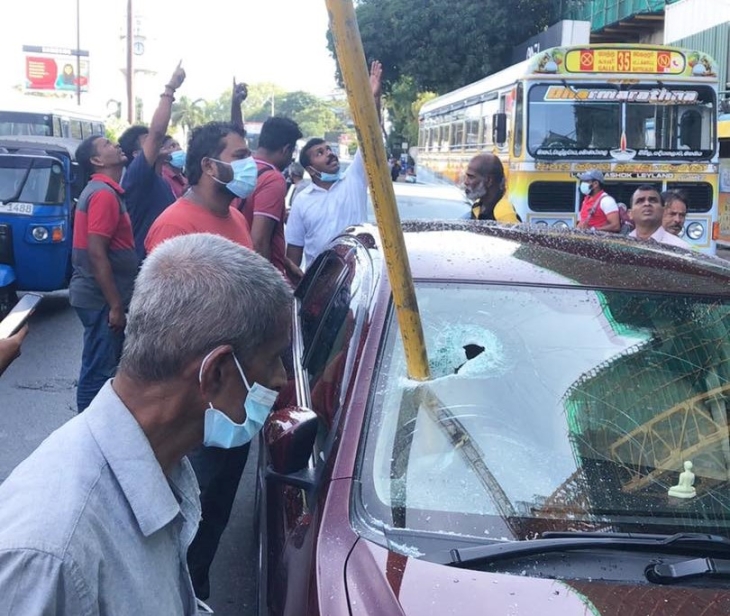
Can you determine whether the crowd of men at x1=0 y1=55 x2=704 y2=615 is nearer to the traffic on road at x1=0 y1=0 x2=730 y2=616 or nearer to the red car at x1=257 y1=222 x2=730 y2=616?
the traffic on road at x1=0 y1=0 x2=730 y2=616

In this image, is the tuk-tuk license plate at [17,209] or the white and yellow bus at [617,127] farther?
the white and yellow bus at [617,127]

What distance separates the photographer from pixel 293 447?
2357 millimetres

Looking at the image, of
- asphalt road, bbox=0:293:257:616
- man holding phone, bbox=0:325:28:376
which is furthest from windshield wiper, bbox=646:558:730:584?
asphalt road, bbox=0:293:257:616

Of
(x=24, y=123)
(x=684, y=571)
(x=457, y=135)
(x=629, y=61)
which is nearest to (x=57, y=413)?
(x=684, y=571)

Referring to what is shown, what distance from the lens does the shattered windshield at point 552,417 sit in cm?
227

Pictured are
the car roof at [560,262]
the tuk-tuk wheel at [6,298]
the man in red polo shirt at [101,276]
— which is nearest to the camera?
the car roof at [560,262]

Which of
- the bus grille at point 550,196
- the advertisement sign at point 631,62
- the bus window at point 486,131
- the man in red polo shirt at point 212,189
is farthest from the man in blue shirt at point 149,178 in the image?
the bus window at point 486,131

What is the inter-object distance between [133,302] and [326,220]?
4276 mm

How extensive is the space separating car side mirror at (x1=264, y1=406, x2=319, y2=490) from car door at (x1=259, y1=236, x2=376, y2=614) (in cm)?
4

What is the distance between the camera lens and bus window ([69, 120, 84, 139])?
17.8m

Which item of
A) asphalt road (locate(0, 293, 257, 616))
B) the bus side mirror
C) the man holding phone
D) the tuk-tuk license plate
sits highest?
the bus side mirror

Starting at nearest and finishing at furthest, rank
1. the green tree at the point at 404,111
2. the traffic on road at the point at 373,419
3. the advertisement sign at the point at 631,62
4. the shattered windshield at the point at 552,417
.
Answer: the traffic on road at the point at 373,419
the shattered windshield at the point at 552,417
the advertisement sign at the point at 631,62
the green tree at the point at 404,111

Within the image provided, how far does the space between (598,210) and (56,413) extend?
520 cm

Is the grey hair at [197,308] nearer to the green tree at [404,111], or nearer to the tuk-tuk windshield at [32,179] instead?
the tuk-tuk windshield at [32,179]
